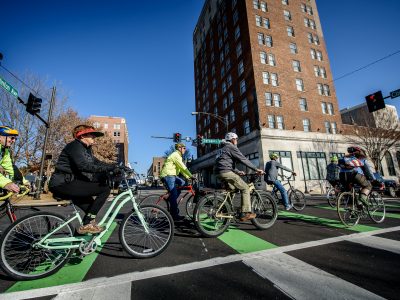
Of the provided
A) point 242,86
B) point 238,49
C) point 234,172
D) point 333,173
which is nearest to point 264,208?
point 234,172

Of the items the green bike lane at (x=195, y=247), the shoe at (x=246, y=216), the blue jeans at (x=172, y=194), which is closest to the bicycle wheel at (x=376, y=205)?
the green bike lane at (x=195, y=247)

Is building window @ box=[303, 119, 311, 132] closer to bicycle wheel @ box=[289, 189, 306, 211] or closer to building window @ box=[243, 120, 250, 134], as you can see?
building window @ box=[243, 120, 250, 134]

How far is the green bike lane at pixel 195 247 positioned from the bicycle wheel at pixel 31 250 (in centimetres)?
14

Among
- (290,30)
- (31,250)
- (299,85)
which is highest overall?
(290,30)

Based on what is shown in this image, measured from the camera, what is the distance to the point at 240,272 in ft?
8.12

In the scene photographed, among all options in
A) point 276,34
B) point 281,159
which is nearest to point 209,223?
point 281,159

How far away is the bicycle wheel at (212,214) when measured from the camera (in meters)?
3.99

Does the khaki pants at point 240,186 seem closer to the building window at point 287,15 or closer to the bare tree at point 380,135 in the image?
the bare tree at point 380,135

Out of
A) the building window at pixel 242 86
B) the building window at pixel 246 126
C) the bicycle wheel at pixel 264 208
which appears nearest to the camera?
the bicycle wheel at pixel 264 208

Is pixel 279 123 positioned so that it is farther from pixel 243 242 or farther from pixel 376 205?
pixel 243 242

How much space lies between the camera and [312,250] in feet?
10.5

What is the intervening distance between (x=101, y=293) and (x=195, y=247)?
1.71m

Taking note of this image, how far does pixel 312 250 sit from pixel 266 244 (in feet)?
2.31

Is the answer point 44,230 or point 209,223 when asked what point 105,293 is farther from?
point 209,223
